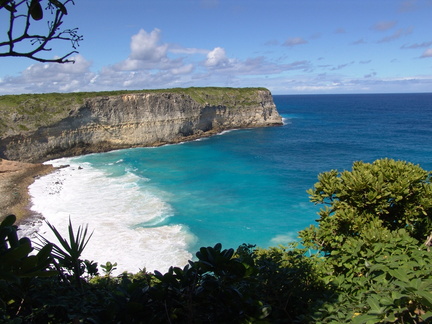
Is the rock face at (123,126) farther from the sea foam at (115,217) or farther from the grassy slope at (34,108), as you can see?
the sea foam at (115,217)

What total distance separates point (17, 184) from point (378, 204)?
1453 inches

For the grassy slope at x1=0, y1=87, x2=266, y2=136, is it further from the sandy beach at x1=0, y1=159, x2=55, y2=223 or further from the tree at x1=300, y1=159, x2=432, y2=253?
the tree at x1=300, y1=159, x2=432, y2=253

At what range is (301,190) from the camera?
31938 millimetres

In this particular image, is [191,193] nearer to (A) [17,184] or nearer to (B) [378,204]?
(A) [17,184]

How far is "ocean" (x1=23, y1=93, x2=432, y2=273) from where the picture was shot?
21.6 m

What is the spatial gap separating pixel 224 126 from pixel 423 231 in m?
66.1

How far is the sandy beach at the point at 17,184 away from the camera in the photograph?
28003mm

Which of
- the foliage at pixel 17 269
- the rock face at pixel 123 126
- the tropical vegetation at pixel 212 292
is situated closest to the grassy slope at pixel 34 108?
the rock face at pixel 123 126

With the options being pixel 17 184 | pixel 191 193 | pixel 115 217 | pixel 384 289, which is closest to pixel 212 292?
pixel 384 289

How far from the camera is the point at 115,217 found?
2508 cm

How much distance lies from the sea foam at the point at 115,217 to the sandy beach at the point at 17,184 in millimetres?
878

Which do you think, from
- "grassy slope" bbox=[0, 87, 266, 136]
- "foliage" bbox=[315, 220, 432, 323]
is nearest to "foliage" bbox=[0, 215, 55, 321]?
"foliage" bbox=[315, 220, 432, 323]

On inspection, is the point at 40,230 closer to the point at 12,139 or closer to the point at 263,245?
the point at 263,245

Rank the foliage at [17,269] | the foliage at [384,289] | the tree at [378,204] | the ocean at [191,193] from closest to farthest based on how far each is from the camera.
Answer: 1. the foliage at [17,269]
2. the foliage at [384,289]
3. the tree at [378,204]
4. the ocean at [191,193]
